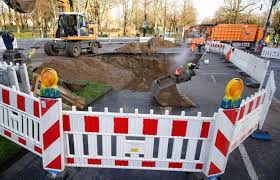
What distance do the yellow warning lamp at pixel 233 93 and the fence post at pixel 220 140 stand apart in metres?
0.09

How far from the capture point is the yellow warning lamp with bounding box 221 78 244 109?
2436 millimetres

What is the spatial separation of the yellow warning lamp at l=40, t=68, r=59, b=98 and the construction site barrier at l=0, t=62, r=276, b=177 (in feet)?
0.30

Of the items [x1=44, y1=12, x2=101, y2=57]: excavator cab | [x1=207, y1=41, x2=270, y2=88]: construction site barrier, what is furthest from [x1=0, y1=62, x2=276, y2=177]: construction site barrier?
[x1=44, y1=12, x2=101, y2=57]: excavator cab

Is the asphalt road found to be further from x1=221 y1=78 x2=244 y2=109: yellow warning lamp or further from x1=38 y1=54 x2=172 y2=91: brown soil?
x1=38 y1=54 x2=172 y2=91: brown soil

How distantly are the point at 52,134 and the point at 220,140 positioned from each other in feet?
7.62

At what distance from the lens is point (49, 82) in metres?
2.46

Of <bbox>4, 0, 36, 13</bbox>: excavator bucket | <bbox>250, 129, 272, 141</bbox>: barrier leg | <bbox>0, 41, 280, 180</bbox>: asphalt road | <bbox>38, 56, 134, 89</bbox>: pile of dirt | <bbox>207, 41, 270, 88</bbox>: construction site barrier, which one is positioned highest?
<bbox>4, 0, 36, 13</bbox>: excavator bucket

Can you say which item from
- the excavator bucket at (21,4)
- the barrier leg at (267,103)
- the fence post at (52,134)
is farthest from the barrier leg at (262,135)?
the excavator bucket at (21,4)

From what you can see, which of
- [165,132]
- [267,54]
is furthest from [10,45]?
[267,54]

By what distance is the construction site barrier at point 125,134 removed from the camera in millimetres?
2686

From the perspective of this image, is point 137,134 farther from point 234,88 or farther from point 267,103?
point 267,103

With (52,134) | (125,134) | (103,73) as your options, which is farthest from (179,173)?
(103,73)

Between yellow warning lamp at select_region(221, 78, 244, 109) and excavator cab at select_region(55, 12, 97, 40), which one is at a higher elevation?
excavator cab at select_region(55, 12, 97, 40)

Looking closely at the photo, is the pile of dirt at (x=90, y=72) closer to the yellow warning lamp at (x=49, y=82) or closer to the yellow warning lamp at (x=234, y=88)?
the yellow warning lamp at (x=49, y=82)
